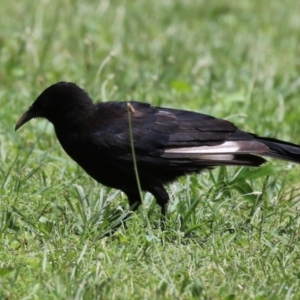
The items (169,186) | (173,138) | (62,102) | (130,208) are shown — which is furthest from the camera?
(169,186)

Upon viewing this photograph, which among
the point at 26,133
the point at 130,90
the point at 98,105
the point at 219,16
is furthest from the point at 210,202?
the point at 219,16

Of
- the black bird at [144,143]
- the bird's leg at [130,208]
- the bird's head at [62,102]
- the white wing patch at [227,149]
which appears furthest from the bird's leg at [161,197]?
the bird's head at [62,102]

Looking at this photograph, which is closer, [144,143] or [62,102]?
[144,143]

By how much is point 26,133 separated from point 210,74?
2245 mm

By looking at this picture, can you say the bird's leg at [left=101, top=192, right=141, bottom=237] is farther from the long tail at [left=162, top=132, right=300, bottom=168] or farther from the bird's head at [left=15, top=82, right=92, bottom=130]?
the bird's head at [left=15, top=82, right=92, bottom=130]

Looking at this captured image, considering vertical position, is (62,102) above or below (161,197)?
above

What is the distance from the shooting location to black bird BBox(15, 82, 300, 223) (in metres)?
5.27

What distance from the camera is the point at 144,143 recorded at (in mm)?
5348

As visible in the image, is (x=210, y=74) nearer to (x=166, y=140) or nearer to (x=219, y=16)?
(x=219, y=16)

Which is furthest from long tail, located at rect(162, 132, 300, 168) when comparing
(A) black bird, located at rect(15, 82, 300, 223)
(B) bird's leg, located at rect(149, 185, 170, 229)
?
(B) bird's leg, located at rect(149, 185, 170, 229)

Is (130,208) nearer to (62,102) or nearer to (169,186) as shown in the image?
(169,186)

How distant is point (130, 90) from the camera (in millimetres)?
8109

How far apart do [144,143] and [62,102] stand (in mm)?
555

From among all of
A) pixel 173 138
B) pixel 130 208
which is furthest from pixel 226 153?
pixel 130 208
